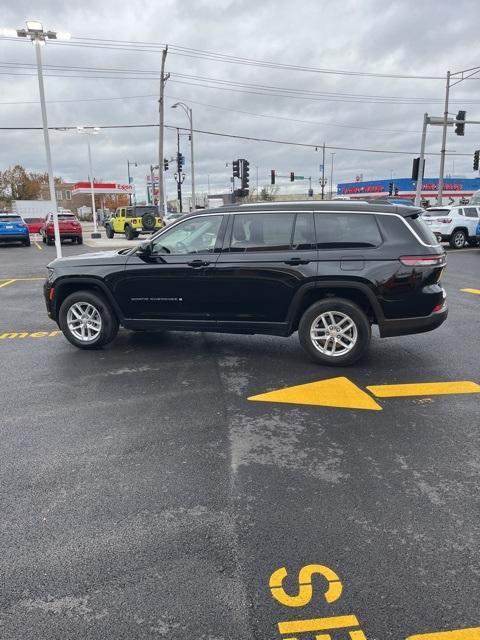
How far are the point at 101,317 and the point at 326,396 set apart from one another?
10.5 ft

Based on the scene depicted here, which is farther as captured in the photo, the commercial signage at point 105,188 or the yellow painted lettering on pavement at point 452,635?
the commercial signage at point 105,188

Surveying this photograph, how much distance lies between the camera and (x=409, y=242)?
5.52m

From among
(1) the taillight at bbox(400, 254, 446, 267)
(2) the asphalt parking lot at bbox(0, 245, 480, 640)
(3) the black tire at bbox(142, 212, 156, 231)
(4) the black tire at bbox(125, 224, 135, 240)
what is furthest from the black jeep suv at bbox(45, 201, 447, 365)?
(4) the black tire at bbox(125, 224, 135, 240)

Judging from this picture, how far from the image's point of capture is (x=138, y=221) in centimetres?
2998

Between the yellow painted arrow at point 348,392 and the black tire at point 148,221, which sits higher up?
the black tire at point 148,221

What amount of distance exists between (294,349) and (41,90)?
13375 mm

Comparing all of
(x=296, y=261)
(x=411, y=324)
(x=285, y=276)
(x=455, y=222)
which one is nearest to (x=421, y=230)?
(x=411, y=324)

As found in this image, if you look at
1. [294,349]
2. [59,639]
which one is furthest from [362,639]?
[294,349]

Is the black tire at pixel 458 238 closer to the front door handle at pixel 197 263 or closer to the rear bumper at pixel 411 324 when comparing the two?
the rear bumper at pixel 411 324

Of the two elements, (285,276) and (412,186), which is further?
(412,186)

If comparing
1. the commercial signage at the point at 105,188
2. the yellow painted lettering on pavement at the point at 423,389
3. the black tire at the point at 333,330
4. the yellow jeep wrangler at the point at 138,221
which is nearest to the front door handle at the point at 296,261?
the black tire at the point at 333,330

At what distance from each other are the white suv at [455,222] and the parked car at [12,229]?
19554 millimetres

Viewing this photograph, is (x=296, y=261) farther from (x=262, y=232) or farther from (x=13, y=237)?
(x=13, y=237)

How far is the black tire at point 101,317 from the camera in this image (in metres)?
6.45
